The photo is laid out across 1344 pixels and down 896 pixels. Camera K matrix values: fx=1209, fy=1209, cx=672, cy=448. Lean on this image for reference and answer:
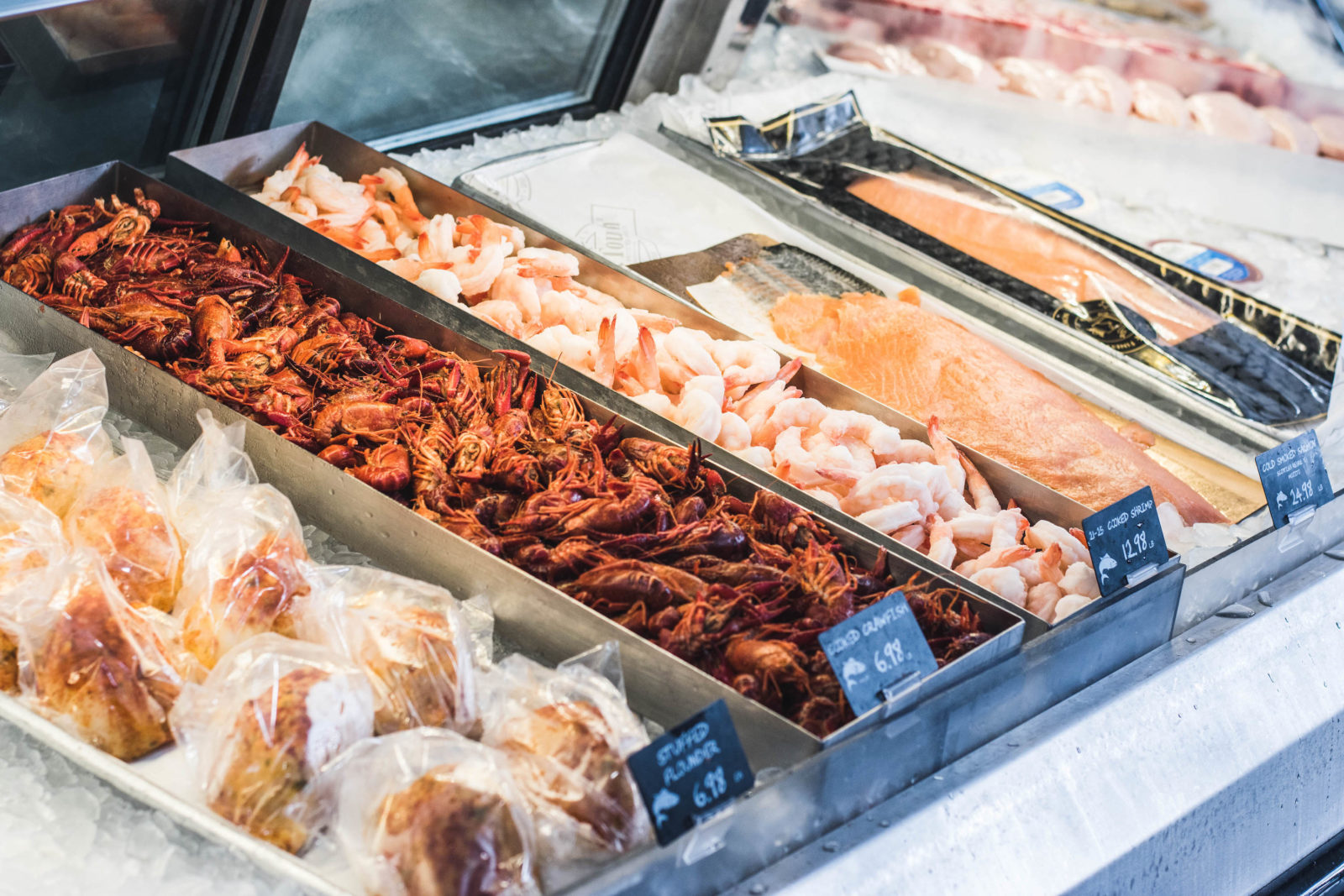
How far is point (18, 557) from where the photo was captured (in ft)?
5.82

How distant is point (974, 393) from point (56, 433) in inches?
80.7

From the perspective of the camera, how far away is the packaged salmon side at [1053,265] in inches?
132

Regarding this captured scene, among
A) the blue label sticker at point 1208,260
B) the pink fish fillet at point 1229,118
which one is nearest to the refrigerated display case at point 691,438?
the blue label sticker at point 1208,260

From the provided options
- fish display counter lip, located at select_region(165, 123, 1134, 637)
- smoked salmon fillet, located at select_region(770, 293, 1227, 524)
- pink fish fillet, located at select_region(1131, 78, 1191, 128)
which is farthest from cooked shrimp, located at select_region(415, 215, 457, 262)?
pink fish fillet, located at select_region(1131, 78, 1191, 128)

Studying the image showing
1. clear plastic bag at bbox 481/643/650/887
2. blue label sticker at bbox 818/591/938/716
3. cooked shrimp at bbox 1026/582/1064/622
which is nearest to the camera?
clear plastic bag at bbox 481/643/650/887

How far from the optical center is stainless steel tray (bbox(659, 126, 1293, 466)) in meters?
3.19

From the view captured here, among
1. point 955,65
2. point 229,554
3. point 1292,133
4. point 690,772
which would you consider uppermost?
point 1292,133

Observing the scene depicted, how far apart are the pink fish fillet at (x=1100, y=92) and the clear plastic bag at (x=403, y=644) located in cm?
369

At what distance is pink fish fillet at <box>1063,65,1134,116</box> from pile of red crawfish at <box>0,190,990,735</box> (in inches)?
120

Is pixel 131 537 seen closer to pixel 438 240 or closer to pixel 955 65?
pixel 438 240

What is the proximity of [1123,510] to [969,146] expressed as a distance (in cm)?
272

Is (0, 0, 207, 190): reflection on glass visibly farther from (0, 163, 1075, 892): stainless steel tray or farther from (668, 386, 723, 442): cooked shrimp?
(668, 386, 723, 442): cooked shrimp

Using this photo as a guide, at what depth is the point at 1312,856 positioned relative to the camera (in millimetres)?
2340

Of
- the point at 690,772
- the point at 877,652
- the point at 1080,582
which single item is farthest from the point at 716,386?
the point at 690,772
